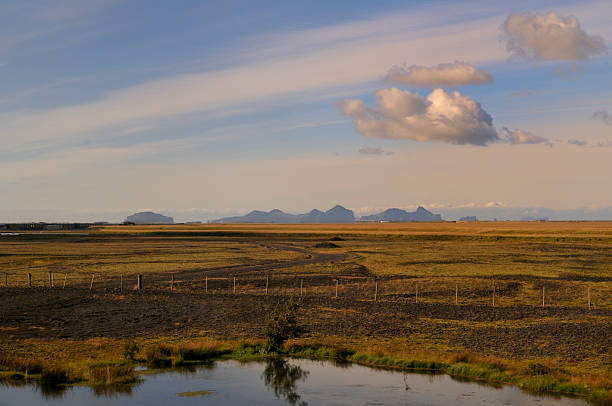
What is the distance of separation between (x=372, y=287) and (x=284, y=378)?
3038cm

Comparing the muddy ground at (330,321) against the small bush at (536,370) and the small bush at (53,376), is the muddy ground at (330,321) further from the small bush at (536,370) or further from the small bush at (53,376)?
the small bush at (53,376)

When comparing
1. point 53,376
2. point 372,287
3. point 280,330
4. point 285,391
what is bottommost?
point 285,391

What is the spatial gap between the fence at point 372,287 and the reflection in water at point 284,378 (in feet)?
63.9

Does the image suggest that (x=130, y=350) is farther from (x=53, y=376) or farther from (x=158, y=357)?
(x=53, y=376)

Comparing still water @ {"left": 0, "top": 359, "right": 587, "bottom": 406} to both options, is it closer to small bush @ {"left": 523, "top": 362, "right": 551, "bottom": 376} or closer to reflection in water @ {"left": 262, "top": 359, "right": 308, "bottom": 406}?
reflection in water @ {"left": 262, "top": 359, "right": 308, "bottom": 406}

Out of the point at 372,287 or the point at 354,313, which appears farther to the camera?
the point at 372,287

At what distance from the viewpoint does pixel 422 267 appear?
78.6 meters

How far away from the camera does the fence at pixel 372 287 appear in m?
50.5

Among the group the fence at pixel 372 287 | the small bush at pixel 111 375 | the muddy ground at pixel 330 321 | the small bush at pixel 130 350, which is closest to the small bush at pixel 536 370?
the muddy ground at pixel 330 321

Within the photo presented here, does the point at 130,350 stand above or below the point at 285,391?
above

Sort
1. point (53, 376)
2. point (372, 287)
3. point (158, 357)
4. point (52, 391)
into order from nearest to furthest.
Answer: point (52, 391)
point (53, 376)
point (158, 357)
point (372, 287)

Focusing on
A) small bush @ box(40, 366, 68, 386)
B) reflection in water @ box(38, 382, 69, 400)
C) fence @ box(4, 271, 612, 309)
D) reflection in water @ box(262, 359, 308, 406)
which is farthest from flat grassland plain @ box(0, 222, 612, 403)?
reflection in water @ box(262, 359, 308, 406)

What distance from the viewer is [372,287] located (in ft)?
189

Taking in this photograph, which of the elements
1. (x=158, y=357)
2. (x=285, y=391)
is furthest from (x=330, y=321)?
(x=285, y=391)
